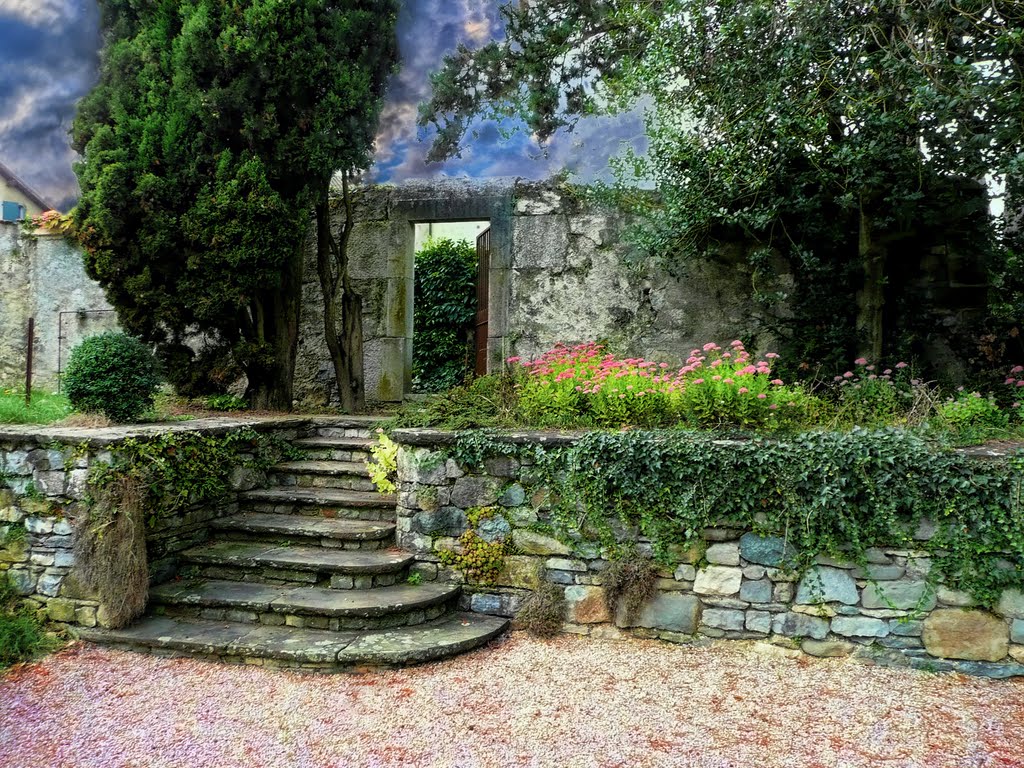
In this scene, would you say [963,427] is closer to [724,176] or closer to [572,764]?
[724,176]

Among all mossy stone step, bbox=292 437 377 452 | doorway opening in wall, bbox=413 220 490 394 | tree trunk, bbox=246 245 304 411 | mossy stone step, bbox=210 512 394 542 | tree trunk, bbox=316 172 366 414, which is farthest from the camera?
doorway opening in wall, bbox=413 220 490 394

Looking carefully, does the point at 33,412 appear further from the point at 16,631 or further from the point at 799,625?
the point at 799,625

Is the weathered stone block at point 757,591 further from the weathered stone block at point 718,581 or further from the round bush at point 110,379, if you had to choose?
the round bush at point 110,379

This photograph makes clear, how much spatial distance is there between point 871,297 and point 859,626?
3336 mm

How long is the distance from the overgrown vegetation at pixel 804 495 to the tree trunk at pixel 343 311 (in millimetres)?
3464

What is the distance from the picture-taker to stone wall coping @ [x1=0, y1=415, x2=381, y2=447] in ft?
13.2

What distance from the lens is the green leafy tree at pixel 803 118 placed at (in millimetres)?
4414

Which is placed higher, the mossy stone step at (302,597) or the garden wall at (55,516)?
the garden wall at (55,516)

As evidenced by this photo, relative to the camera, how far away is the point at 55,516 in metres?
4.07

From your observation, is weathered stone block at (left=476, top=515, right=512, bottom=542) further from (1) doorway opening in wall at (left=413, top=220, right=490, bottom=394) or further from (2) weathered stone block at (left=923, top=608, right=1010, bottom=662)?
(1) doorway opening in wall at (left=413, top=220, right=490, bottom=394)

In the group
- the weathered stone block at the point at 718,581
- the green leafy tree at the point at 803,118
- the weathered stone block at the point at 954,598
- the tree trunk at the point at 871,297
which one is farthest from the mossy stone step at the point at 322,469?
the tree trunk at the point at 871,297

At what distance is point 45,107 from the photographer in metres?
6.07

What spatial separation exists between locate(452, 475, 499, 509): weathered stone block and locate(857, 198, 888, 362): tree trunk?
3.78 meters

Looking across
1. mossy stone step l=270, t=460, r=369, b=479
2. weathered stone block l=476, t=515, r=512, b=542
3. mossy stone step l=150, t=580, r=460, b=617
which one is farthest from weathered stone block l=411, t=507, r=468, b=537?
mossy stone step l=270, t=460, r=369, b=479
